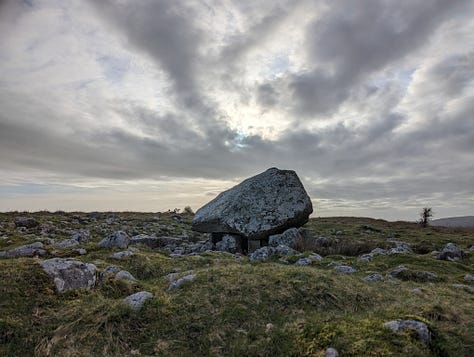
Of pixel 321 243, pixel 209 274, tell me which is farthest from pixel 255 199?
pixel 209 274

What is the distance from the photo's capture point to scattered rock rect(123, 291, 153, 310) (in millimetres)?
5303

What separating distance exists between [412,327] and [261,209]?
40.1 ft

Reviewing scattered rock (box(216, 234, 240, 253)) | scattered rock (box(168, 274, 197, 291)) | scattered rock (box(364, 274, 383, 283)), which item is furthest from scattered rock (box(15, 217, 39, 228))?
scattered rock (box(364, 274, 383, 283))

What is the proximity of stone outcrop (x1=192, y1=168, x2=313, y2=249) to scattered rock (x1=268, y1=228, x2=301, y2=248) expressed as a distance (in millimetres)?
395

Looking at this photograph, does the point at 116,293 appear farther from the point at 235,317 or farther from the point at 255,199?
the point at 255,199

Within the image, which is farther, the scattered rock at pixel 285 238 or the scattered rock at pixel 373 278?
the scattered rock at pixel 285 238

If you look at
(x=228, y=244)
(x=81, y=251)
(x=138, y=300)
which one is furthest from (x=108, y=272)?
(x=228, y=244)

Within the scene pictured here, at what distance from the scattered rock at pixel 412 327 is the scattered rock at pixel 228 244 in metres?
11.4

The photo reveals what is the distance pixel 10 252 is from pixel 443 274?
42.8ft

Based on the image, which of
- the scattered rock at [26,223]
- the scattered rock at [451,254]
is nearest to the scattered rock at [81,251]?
the scattered rock at [26,223]

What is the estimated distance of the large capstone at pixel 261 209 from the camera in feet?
52.9

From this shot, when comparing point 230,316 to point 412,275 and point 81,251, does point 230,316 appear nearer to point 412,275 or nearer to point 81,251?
point 81,251

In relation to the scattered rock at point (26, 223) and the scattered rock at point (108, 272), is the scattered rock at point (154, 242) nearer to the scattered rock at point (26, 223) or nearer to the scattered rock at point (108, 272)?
the scattered rock at point (108, 272)

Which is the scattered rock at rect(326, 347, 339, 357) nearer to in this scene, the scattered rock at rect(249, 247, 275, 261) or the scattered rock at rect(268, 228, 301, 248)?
the scattered rock at rect(249, 247, 275, 261)
